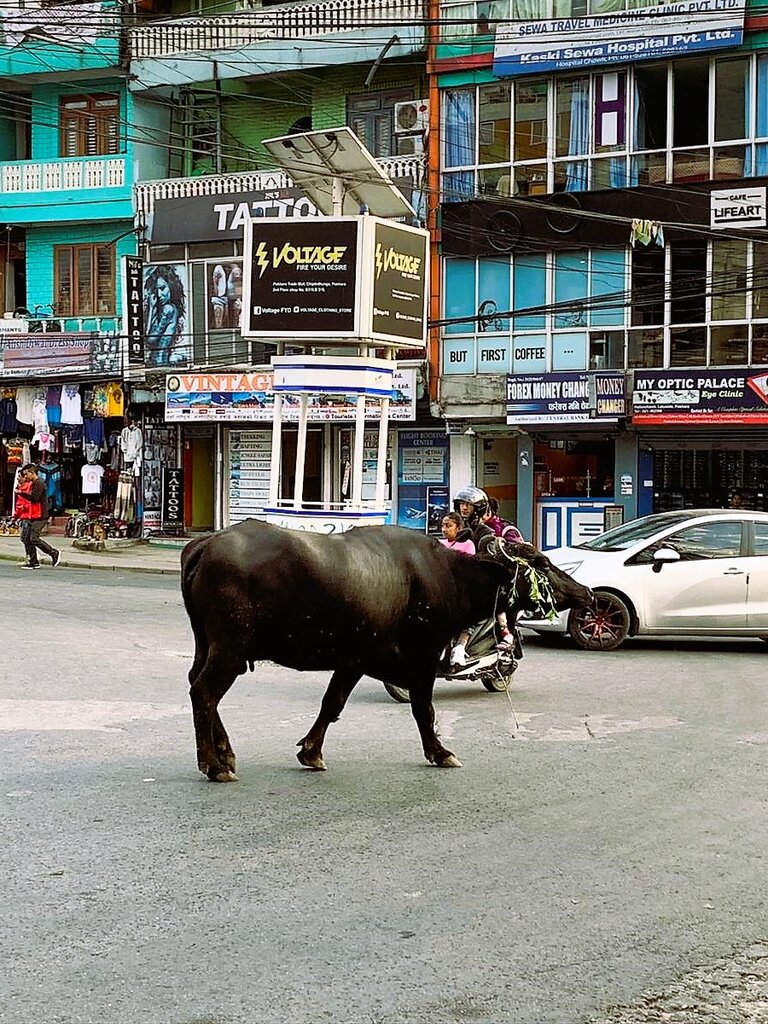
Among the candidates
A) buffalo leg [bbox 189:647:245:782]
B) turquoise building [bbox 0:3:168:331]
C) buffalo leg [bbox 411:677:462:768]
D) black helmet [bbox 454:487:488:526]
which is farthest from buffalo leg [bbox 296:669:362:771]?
turquoise building [bbox 0:3:168:331]

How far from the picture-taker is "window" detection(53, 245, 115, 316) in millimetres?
31000

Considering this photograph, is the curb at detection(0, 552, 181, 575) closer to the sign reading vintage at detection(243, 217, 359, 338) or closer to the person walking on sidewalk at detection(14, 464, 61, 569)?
the person walking on sidewalk at detection(14, 464, 61, 569)

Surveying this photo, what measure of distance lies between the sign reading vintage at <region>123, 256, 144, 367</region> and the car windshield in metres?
16.2

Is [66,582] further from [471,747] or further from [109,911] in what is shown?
[109,911]

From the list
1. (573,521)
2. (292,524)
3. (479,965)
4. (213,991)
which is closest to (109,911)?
(213,991)

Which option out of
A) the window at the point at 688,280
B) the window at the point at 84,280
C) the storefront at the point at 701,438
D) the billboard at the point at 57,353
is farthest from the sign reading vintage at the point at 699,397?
the window at the point at 84,280

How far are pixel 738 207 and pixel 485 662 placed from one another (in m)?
16.3

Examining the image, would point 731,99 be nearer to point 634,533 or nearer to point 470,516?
point 634,533

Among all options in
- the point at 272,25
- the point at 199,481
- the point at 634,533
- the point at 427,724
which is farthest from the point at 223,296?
the point at 427,724

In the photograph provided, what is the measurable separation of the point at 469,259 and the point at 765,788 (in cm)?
2025

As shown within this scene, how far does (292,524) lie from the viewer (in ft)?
43.4

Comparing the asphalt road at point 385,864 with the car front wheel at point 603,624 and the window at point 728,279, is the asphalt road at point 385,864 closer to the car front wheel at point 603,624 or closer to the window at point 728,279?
the car front wheel at point 603,624

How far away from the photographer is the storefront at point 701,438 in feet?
78.9

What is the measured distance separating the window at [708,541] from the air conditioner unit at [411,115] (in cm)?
1582
